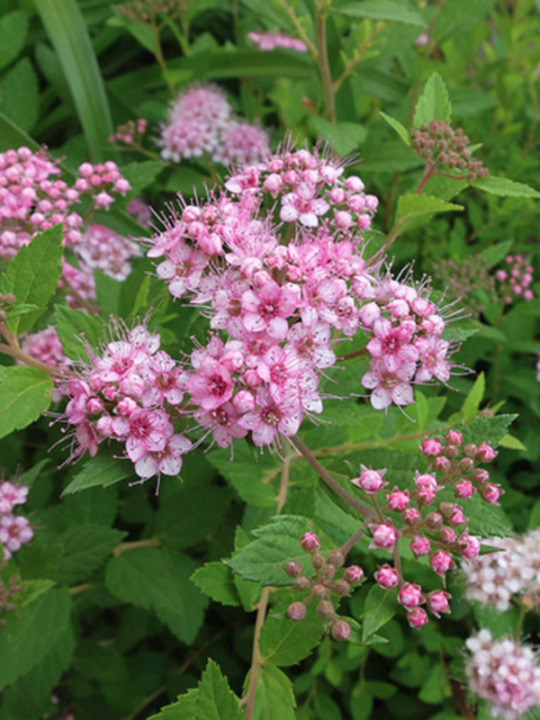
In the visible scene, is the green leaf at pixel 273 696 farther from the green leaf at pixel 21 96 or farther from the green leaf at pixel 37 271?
the green leaf at pixel 21 96

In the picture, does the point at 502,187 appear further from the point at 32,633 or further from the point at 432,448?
the point at 32,633

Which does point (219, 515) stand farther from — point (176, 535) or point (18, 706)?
point (18, 706)

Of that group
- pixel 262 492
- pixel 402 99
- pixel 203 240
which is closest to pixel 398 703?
pixel 262 492

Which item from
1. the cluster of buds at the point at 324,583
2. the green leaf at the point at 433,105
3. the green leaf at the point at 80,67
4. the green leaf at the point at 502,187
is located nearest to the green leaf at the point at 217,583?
the cluster of buds at the point at 324,583

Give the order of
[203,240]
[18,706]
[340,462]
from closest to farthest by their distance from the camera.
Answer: [203,240]
[340,462]
[18,706]

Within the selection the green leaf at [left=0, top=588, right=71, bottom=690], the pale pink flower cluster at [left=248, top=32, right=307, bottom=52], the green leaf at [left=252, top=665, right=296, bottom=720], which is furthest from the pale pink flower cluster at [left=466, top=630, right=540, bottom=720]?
the pale pink flower cluster at [left=248, top=32, right=307, bottom=52]

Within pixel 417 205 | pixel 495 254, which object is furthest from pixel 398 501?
pixel 495 254
